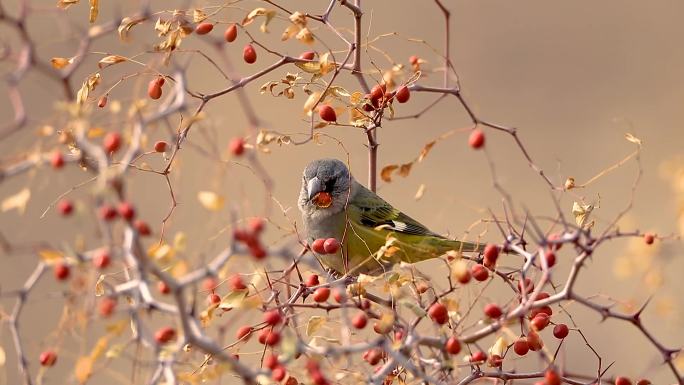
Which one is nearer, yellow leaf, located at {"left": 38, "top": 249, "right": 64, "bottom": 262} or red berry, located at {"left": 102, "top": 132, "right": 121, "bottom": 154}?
yellow leaf, located at {"left": 38, "top": 249, "right": 64, "bottom": 262}

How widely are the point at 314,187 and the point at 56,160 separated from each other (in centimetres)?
356

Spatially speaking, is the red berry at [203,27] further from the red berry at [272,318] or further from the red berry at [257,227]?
the red berry at [257,227]

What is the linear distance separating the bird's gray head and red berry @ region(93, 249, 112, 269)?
3526 mm

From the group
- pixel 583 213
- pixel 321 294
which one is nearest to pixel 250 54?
pixel 321 294

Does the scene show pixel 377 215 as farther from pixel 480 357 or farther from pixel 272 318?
pixel 272 318

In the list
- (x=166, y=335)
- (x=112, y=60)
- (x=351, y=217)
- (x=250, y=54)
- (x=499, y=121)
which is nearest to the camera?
(x=166, y=335)

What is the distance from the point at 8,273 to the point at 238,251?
1091cm

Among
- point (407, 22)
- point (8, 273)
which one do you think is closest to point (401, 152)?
point (407, 22)

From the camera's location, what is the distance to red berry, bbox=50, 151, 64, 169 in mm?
2279

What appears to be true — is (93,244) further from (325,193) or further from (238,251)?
(238,251)

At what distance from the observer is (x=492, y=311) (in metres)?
2.80

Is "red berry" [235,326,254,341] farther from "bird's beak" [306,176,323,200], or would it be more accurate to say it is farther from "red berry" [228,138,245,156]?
"bird's beak" [306,176,323,200]

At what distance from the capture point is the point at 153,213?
12.2m

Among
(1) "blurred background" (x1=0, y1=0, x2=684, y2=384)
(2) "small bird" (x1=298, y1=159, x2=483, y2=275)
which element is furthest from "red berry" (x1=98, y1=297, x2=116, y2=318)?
(1) "blurred background" (x1=0, y1=0, x2=684, y2=384)
